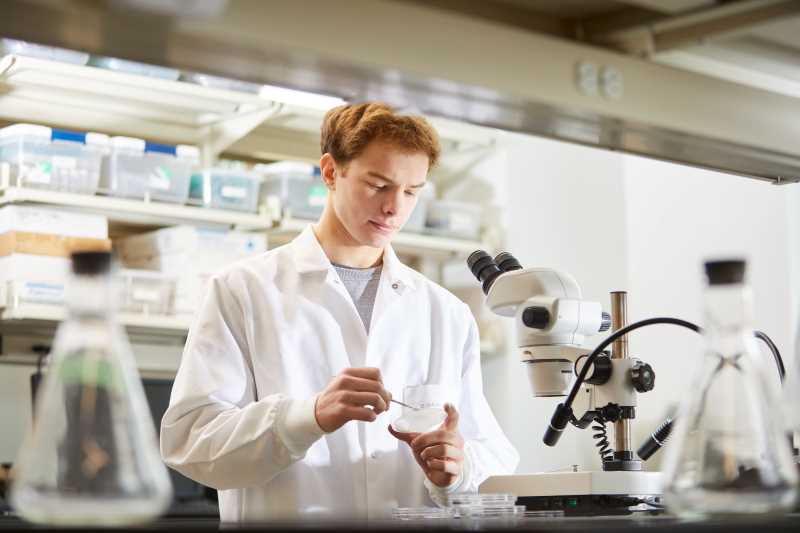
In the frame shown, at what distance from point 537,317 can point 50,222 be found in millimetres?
1797

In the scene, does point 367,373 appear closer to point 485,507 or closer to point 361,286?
point 485,507

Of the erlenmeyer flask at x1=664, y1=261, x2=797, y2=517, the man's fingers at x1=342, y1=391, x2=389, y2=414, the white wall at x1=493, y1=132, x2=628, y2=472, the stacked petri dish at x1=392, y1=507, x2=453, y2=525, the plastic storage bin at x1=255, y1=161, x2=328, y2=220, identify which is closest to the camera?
the erlenmeyer flask at x1=664, y1=261, x2=797, y2=517

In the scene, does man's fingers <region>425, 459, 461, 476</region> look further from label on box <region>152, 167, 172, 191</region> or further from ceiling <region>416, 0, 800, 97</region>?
label on box <region>152, 167, 172, 191</region>

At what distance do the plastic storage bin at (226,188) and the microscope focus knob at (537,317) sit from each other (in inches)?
73.3

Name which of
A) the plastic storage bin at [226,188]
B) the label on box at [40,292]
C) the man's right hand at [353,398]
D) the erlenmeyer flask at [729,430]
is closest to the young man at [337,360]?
the man's right hand at [353,398]

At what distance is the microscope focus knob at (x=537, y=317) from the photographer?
163cm

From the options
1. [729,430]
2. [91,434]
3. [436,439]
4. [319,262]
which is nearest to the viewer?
[91,434]

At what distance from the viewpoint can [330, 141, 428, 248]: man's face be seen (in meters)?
1.87

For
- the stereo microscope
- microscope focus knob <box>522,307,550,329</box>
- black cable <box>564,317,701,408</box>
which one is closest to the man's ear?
the stereo microscope

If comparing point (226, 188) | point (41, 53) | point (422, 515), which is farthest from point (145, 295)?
point (422, 515)

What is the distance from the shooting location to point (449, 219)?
3.78 m

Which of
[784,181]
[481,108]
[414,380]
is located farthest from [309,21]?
[414,380]

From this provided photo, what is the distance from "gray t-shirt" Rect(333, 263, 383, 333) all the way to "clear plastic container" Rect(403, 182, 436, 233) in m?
1.59

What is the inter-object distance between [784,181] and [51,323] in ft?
7.26
